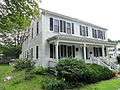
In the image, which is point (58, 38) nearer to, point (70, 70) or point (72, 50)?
point (70, 70)

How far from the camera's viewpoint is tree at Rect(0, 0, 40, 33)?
8.68 m

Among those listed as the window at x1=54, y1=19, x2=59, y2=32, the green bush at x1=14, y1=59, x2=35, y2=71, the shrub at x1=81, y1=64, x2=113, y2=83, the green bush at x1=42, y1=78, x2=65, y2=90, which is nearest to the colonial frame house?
the window at x1=54, y1=19, x2=59, y2=32

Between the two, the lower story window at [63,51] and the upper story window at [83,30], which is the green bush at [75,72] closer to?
the lower story window at [63,51]

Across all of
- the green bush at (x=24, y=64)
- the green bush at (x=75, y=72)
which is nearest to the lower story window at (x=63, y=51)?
the green bush at (x=24, y=64)

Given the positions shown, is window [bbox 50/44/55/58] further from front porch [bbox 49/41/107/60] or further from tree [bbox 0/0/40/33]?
tree [bbox 0/0/40/33]

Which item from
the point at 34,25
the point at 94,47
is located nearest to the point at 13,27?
the point at 34,25

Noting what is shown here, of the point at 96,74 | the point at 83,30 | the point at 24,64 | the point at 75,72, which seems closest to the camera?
the point at 75,72

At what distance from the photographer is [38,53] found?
23.1 meters

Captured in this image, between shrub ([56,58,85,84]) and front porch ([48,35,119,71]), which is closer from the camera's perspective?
shrub ([56,58,85,84])

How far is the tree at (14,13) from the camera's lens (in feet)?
28.5

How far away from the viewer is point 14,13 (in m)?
8.81

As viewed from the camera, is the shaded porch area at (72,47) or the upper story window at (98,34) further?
the upper story window at (98,34)

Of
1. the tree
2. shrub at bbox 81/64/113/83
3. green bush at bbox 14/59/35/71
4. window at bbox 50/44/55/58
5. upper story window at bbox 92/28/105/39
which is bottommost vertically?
shrub at bbox 81/64/113/83

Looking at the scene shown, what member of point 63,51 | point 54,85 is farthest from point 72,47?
point 54,85
